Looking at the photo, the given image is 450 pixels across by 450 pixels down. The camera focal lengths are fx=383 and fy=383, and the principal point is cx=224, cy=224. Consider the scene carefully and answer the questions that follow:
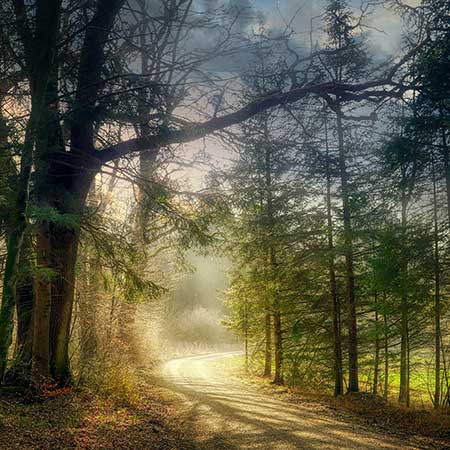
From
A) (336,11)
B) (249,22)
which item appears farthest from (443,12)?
(336,11)

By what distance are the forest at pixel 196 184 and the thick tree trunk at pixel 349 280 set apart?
0.07 m

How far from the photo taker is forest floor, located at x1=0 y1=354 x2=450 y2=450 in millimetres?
5481

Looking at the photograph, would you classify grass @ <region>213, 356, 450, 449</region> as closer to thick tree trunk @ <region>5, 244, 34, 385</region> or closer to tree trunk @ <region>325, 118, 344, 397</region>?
tree trunk @ <region>325, 118, 344, 397</region>

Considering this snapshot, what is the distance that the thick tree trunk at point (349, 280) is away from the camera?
41.7 ft

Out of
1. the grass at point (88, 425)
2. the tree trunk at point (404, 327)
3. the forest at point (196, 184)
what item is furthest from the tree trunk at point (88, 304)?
the tree trunk at point (404, 327)

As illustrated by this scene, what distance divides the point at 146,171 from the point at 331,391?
12.7 m

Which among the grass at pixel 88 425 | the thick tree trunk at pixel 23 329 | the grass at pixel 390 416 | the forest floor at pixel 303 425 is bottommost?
the grass at pixel 390 416

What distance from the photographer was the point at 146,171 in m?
9.37

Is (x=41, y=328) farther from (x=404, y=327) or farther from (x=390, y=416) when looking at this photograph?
(x=404, y=327)

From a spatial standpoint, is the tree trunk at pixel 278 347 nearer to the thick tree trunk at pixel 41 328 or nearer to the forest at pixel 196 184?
the forest at pixel 196 184

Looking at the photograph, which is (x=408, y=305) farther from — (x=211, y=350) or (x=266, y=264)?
(x=211, y=350)

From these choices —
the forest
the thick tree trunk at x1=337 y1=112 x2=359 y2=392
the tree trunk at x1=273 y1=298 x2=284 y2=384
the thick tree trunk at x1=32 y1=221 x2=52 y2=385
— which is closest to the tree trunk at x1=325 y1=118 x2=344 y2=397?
the forest

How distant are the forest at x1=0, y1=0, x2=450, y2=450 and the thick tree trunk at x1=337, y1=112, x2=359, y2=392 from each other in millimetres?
75

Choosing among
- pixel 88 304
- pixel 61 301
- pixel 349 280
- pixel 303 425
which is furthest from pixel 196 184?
pixel 349 280
